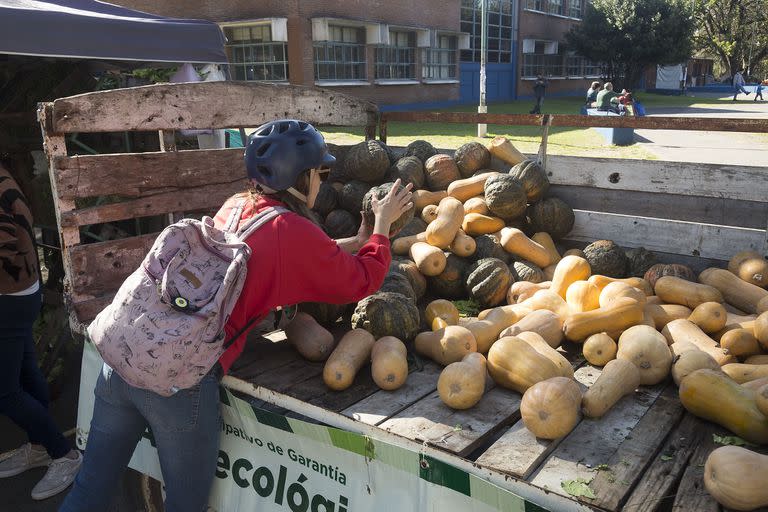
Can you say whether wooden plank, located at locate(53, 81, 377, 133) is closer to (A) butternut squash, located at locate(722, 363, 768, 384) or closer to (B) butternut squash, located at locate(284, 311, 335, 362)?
(B) butternut squash, located at locate(284, 311, 335, 362)

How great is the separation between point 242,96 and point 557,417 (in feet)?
10.9

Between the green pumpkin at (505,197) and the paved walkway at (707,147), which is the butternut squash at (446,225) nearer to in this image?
the green pumpkin at (505,197)

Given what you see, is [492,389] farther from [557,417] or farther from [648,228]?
[648,228]

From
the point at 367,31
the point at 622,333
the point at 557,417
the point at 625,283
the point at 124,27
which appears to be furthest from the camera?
the point at 367,31

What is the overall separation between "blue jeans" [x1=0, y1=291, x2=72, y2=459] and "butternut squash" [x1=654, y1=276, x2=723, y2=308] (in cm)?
396

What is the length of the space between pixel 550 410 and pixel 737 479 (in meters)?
0.70

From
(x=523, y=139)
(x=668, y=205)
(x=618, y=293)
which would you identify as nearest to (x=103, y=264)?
(x=618, y=293)

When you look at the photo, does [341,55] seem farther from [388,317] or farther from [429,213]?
[388,317]

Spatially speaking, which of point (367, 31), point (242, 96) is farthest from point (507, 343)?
point (367, 31)

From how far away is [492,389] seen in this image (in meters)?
3.06

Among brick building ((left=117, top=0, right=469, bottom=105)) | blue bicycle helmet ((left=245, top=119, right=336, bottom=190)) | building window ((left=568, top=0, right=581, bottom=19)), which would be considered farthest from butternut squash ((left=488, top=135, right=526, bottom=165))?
building window ((left=568, top=0, right=581, bottom=19))

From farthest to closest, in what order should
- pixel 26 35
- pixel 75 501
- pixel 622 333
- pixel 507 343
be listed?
pixel 26 35
pixel 622 333
pixel 507 343
pixel 75 501

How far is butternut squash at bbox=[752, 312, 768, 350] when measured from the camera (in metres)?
3.07

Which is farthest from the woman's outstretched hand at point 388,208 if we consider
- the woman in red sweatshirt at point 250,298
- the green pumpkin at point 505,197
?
the green pumpkin at point 505,197
